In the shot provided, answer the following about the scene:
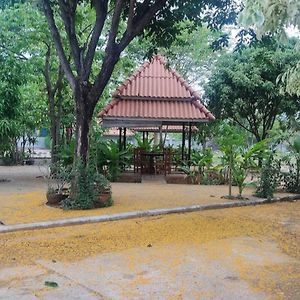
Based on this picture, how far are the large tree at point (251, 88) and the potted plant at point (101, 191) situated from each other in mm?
11031

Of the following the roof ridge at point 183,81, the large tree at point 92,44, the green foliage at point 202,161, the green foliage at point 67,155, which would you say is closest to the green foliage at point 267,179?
the green foliage at point 202,161

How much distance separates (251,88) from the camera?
20.3 m

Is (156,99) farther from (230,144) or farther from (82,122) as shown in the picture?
(82,122)

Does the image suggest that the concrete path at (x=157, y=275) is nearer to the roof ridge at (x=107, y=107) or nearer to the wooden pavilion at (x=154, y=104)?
the wooden pavilion at (x=154, y=104)

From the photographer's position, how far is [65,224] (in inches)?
333

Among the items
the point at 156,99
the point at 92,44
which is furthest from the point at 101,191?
the point at 156,99

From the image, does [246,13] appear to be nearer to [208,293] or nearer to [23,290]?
[208,293]

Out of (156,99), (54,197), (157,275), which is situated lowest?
(157,275)

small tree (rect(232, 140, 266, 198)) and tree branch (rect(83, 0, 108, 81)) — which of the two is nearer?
tree branch (rect(83, 0, 108, 81))

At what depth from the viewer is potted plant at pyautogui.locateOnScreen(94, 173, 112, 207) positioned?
10.2 metres

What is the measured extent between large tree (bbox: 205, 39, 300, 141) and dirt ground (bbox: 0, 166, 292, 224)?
6.61 m

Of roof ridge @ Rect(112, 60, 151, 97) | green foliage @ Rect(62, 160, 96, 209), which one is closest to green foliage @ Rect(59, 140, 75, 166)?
Result: roof ridge @ Rect(112, 60, 151, 97)

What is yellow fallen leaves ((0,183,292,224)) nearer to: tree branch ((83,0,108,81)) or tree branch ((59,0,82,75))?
tree branch ((83,0,108,81))

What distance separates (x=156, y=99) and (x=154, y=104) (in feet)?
0.92
